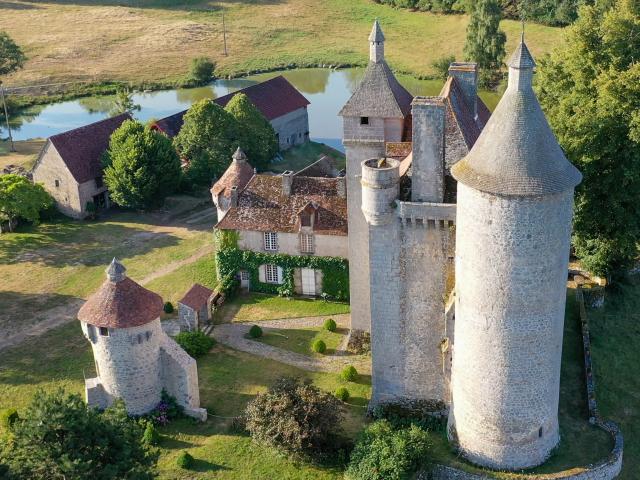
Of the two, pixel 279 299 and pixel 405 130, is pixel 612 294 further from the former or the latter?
pixel 279 299

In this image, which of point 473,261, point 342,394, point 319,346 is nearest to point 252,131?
point 319,346

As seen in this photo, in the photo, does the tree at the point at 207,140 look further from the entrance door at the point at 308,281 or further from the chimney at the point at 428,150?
the chimney at the point at 428,150

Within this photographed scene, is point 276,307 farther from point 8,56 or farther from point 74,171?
point 8,56

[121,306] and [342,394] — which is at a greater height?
[121,306]

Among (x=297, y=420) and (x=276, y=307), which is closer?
(x=297, y=420)

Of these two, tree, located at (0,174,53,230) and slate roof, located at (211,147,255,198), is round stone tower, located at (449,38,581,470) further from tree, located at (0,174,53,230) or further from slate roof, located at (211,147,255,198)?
tree, located at (0,174,53,230)

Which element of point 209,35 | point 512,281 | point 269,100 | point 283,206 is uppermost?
point 209,35

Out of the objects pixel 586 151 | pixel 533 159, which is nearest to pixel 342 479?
pixel 533 159
